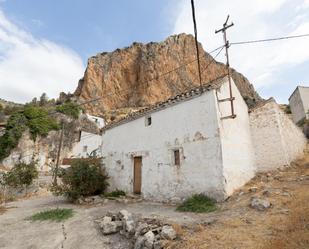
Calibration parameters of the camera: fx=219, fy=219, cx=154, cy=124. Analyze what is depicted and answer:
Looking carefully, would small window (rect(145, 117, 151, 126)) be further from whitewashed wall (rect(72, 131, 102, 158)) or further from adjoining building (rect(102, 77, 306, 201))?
whitewashed wall (rect(72, 131, 102, 158))

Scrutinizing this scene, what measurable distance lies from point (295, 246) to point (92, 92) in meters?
48.1

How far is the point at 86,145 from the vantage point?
103 ft

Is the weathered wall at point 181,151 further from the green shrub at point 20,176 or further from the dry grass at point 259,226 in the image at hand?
the green shrub at point 20,176

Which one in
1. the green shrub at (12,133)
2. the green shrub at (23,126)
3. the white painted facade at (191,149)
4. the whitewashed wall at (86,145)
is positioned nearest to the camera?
the white painted facade at (191,149)

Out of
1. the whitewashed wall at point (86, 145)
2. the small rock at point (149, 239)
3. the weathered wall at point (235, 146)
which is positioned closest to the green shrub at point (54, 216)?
the small rock at point (149, 239)

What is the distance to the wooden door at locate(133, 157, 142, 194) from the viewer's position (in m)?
12.4

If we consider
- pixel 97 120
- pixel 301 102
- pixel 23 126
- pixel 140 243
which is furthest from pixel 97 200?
pixel 301 102

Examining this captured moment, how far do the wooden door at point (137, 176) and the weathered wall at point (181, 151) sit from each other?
0.29 meters

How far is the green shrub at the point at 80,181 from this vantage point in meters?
12.1

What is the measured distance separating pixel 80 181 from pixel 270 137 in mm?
11110

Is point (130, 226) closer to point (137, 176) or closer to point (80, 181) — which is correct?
point (137, 176)

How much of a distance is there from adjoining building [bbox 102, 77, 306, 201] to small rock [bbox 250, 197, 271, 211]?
156cm

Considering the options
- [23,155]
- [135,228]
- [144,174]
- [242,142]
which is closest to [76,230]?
[135,228]

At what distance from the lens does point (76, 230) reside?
7.53 meters
